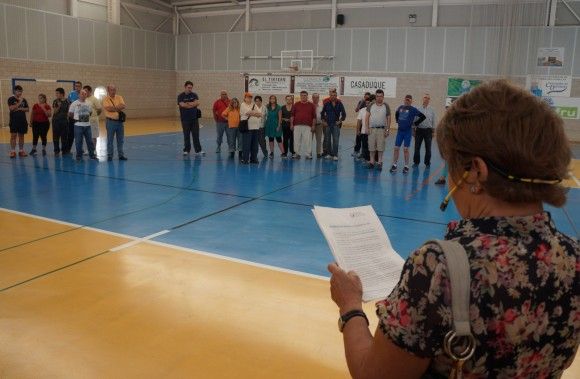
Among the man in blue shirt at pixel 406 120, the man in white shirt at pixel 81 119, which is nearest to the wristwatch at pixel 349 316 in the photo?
the man in blue shirt at pixel 406 120

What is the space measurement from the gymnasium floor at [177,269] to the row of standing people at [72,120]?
2.05 metres

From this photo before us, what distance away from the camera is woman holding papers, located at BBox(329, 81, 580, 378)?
1004 millimetres

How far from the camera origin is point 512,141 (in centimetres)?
105

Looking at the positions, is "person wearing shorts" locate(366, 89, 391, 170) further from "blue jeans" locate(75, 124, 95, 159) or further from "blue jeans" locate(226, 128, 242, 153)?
"blue jeans" locate(75, 124, 95, 159)

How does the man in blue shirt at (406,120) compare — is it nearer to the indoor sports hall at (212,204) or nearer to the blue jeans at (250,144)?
the indoor sports hall at (212,204)

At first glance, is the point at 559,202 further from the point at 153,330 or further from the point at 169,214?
the point at 169,214

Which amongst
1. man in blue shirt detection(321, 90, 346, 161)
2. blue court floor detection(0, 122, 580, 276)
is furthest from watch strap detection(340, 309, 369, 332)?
man in blue shirt detection(321, 90, 346, 161)

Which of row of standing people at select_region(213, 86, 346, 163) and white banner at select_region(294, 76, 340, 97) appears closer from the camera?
row of standing people at select_region(213, 86, 346, 163)

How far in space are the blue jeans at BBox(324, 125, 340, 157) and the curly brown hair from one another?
38.0 ft

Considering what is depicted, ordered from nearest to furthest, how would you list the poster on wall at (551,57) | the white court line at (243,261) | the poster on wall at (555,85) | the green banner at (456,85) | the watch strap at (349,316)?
1. the watch strap at (349,316)
2. the white court line at (243,261)
3. the poster on wall at (551,57)
4. the poster on wall at (555,85)
5. the green banner at (456,85)

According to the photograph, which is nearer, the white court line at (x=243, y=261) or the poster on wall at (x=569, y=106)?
the white court line at (x=243, y=261)

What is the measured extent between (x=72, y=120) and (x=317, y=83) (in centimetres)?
1527

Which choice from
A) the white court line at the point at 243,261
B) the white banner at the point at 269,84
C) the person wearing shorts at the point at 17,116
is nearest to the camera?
the white court line at the point at 243,261

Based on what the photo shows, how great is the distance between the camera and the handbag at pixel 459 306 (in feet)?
3.18
